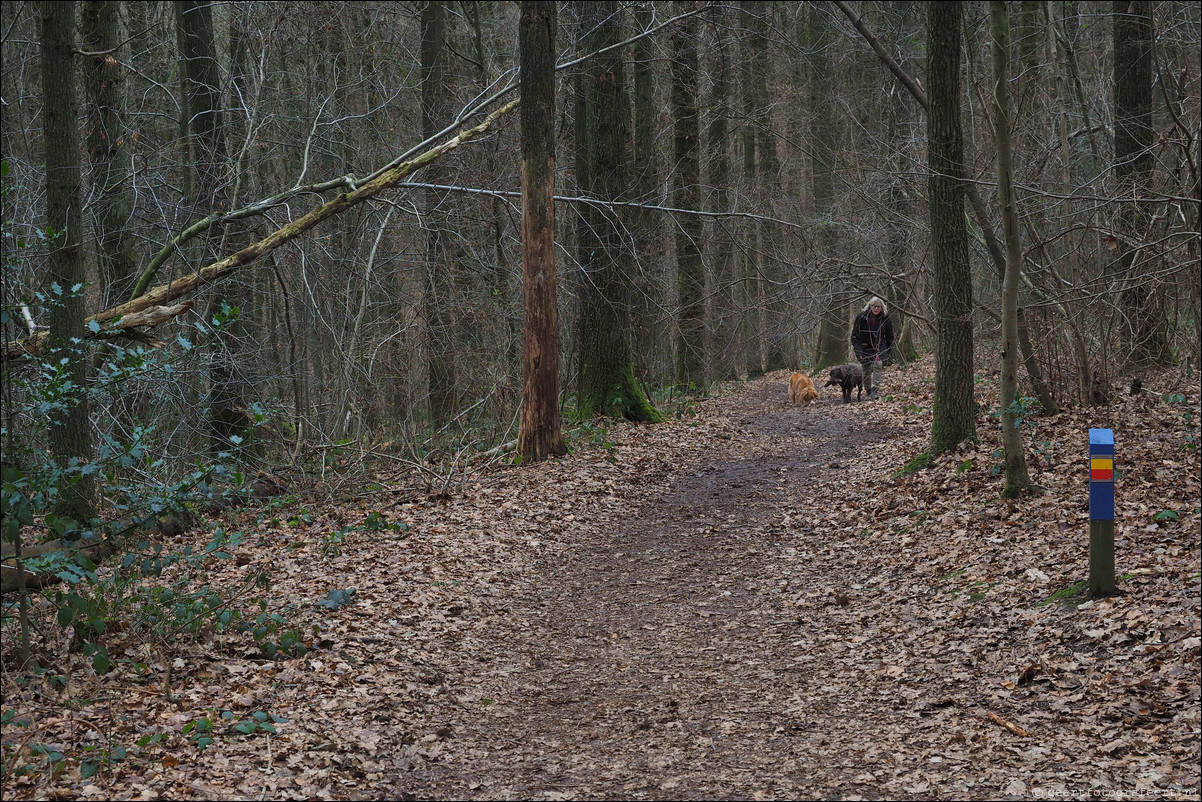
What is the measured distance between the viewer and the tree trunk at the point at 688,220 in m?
17.6

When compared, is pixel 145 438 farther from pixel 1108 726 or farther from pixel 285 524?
pixel 1108 726

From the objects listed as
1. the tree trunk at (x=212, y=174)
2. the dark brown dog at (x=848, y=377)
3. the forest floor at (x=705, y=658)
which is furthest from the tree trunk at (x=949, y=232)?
the dark brown dog at (x=848, y=377)

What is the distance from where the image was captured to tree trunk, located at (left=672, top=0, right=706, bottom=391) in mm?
17625

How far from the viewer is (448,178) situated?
13.0 meters

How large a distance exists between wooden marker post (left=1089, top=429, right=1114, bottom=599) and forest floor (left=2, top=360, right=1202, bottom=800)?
0.14 m

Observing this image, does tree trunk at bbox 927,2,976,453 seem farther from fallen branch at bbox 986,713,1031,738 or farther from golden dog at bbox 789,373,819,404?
Answer: golden dog at bbox 789,373,819,404

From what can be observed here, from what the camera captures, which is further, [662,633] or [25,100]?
[25,100]

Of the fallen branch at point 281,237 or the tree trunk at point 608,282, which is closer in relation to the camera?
the fallen branch at point 281,237

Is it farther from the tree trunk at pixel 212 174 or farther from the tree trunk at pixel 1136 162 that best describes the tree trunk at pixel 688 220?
the tree trunk at pixel 212 174

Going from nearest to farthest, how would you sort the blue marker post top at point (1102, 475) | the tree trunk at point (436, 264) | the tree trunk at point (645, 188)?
the blue marker post top at point (1102, 475) < the tree trunk at point (436, 264) < the tree trunk at point (645, 188)

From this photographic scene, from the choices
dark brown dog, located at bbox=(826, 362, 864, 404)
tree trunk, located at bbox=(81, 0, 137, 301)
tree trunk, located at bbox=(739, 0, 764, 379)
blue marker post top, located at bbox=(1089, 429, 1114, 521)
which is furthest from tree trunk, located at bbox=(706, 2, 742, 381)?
blue marker post top, located at bbox=(1089, 429, 1114, 521)

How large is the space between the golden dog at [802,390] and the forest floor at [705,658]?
9016mm

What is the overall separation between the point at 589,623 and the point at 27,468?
406 centimetres

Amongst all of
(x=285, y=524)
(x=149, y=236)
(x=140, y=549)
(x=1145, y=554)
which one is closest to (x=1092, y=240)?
(x=1145, y=554)
